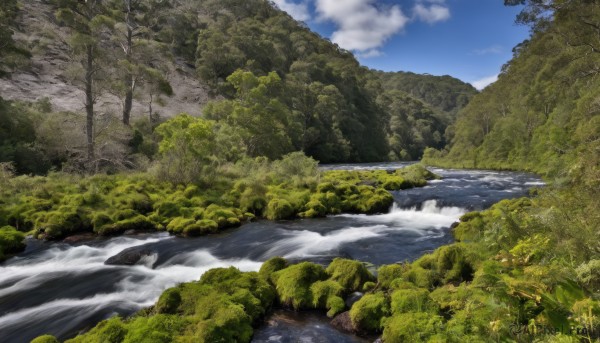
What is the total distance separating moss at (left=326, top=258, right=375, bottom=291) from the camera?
831 cm

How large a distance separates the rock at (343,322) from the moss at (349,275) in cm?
97

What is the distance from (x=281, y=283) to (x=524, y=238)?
532 centimetres

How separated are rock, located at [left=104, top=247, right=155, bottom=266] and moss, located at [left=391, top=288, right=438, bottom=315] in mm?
8792

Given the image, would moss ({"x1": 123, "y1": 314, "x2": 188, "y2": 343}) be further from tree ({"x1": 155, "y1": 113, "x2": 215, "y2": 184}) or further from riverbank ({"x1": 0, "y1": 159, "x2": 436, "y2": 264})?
tree ({"x1": 155, "y1": 113, "x2": 215, "y2": 184})

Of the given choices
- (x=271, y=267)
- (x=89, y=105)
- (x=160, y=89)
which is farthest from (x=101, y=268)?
(x=160, y=89)

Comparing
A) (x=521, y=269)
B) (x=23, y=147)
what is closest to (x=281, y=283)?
(x=521, y=269)

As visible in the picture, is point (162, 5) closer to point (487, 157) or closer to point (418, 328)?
point (418, 328)

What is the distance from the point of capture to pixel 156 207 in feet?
56.2

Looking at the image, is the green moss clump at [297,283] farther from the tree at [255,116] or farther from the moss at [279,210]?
the tree at [255,116]

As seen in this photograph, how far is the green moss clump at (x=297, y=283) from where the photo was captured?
7881mm

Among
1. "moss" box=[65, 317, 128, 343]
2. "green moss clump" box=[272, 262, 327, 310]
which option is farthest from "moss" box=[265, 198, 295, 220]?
"moss" box=[65, 317, 128, 343]

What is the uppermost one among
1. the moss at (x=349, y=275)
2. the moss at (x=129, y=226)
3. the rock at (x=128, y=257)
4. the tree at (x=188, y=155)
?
the tree at (x=188, y=155)

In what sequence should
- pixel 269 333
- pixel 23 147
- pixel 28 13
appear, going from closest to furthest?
pixel 269 333, pixel 23 147, pixel 28 13

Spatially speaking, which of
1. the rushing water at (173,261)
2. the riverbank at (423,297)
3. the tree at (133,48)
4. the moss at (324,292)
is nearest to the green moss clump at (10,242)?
the rushing water at (173,261)
